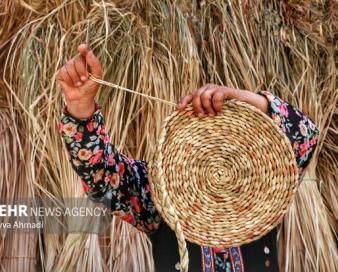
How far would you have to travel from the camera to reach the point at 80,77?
41.0 inches

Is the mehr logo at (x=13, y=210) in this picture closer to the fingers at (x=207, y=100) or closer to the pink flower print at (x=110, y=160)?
the pink flower print at (x=110, y=160)

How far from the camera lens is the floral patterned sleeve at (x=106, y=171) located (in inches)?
45.2

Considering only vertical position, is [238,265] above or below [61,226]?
below

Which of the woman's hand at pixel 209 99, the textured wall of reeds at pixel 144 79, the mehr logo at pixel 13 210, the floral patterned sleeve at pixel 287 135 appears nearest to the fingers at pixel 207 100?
the woman's hand at pixel 209 99

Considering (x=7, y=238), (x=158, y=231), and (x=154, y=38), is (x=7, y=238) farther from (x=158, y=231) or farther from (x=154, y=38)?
(x=154, y=38)

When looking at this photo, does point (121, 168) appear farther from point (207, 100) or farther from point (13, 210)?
point (13, 210)

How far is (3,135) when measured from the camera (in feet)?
5.74

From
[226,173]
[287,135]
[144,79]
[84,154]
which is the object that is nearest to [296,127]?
[287,135]

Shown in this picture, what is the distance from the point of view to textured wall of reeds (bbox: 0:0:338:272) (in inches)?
65.0

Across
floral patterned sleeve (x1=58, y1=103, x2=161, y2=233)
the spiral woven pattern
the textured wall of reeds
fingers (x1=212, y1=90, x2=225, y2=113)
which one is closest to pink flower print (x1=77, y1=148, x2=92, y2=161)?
floral patterned sleeve (x1=58, y1=103, x2=161, y2=233)

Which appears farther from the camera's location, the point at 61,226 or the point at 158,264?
the point at 61,226

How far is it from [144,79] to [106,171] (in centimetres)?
56

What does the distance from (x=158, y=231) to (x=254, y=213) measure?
0.85 feet

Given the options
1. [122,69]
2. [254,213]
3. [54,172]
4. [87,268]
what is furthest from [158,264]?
[122,69]
